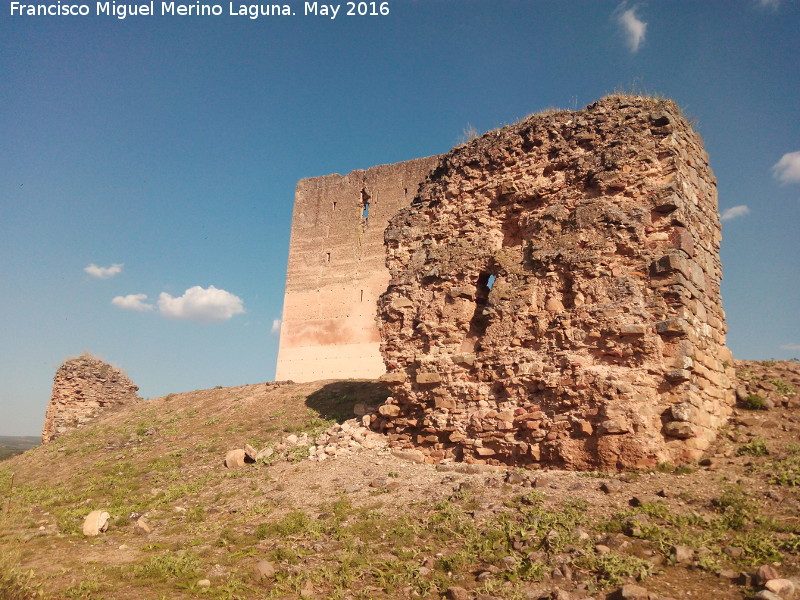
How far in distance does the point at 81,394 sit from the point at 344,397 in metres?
10.2

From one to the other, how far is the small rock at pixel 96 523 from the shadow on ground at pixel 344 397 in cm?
435

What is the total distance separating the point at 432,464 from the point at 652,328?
11.1 feet

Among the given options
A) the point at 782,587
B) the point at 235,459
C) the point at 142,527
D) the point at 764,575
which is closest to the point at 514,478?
the point at 764,575

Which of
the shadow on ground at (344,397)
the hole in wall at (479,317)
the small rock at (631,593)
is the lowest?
the small rock at (631,593)

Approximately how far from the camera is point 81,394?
694 inches

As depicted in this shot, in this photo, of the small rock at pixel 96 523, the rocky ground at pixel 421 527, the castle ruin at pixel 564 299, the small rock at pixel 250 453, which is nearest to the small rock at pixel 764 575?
the rocky ground at pixel 421 527

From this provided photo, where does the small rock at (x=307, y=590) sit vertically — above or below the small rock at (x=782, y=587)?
below

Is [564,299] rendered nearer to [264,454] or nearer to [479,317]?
[479,317]

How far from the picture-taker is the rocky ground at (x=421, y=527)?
4.21 metres

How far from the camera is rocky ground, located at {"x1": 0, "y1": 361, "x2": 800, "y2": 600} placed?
13.8 ft

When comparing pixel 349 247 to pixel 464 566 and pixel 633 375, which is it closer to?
pixel 633 375

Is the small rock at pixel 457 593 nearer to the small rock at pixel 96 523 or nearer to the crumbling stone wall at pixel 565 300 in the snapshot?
the crumbling stone wall at pixel 565 300

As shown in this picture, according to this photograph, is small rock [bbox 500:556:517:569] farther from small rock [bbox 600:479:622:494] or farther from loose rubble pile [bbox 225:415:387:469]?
loose rubble pile [bbox 225:415:387:469]

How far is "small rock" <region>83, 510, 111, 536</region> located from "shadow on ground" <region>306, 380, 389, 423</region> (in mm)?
4352
